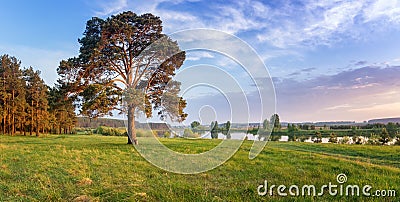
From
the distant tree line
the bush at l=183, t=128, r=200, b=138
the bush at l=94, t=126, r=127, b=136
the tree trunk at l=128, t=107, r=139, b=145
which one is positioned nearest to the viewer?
the bush at l=183, t=128, r=200, b=138

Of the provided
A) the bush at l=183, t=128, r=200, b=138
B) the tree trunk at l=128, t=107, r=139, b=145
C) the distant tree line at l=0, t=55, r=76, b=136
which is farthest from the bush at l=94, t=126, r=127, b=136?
the bush at l=183, t=128, r=200, b=138

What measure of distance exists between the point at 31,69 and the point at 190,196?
56616 mm

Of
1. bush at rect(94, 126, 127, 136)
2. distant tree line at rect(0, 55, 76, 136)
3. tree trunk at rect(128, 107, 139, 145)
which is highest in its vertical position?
distant tree line at rect(0, 55, 76, 136)

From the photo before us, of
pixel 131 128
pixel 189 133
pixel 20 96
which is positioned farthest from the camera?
pixel 20 96

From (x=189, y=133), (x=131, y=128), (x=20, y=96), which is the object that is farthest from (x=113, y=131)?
(x=189, y=133)

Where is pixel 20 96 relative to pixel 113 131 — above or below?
above

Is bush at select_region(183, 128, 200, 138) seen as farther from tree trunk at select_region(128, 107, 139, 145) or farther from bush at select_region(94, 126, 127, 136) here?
bush at select_region(94, 126, 127, 136)

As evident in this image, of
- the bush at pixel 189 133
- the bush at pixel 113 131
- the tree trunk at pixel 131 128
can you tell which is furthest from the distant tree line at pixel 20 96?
the bush at pixel 189 133

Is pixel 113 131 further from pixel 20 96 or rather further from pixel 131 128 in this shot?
pixel 131 128

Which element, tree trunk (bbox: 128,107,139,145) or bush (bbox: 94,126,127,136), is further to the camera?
bush (bbox: 94,126,127,136)

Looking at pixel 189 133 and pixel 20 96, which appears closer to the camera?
pixel 189 133

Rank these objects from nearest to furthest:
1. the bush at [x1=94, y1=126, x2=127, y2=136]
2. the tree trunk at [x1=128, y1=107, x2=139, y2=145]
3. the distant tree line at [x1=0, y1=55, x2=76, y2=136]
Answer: the tree trunk at [x1=128, y1=107, x2=139, y2=145]
the distant tree line at [x1=0, y1=55, x2=76, y2=136]
the bush at [x1=94, y1=126, x2=127, y2=136]

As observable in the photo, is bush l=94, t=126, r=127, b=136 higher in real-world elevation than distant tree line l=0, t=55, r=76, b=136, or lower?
lower

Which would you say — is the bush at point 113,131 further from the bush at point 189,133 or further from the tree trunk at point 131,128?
the bush at point 189,133
